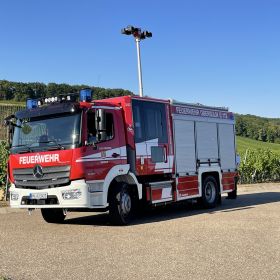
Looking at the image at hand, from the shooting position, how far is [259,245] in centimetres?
837

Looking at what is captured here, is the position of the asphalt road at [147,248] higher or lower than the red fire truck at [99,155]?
lower

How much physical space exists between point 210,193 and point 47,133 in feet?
21.4

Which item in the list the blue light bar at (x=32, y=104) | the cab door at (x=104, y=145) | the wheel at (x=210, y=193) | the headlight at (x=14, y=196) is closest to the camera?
the cab door at (x=104, y=145)

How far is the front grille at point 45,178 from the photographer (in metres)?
10.4

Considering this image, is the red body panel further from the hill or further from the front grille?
the hill

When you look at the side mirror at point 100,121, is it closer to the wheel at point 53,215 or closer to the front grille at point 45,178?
the front grille at point 45,178

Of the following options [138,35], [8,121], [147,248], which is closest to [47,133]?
[8,121]

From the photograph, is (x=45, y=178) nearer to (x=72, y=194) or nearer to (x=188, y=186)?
(x=72, y=194)

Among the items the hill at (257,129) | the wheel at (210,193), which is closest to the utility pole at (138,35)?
the wheel at (210,193)

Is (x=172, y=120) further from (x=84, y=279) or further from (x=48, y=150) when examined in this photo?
(x=84, y=279)

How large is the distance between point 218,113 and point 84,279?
11.0 m

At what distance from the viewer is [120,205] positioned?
36.6 ft

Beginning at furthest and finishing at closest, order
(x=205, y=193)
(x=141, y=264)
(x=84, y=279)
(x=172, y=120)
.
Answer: (x=205, y=193), (x=172, y=120), (x=141, y=264), (x=84, y=279)

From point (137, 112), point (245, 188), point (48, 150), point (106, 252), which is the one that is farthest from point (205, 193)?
point (245, 188)
